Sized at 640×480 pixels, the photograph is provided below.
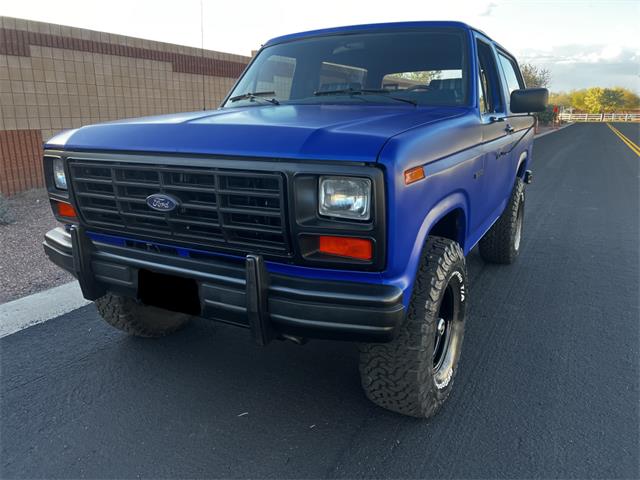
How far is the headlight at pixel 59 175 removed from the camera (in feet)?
8.11

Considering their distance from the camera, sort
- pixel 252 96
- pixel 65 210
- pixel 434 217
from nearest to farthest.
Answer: pixel 434 217
pixel 65 210
pixel 252 96

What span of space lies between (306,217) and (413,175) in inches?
18.2

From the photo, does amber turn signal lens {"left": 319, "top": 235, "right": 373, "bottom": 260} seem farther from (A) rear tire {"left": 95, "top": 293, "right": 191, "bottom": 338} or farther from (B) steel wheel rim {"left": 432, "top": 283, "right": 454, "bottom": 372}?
(A) rear tire {"left": 95, "top": 293, "right": 191, "bottom": 338}

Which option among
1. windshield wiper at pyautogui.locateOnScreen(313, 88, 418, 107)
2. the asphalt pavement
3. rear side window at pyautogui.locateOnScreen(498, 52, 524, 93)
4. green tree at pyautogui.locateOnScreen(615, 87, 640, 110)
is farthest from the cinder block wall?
green tree at pyautogui.locateOnScreen(615, 87, 640, 110)

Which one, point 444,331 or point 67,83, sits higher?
point 67,83

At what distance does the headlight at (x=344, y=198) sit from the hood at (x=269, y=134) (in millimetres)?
92

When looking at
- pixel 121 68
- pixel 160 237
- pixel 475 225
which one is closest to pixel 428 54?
pixel 475 225

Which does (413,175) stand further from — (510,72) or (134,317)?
(510,72)

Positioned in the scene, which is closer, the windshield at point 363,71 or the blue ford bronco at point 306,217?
the blue ford bronco at point 306,217

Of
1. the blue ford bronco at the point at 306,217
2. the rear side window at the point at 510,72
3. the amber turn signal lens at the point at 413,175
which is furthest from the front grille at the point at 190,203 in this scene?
the rear side window at the point at 510,72

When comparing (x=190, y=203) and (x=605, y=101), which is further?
(x=605, y=101)

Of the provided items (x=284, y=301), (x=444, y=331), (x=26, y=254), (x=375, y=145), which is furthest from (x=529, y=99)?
(x=26, y=254)

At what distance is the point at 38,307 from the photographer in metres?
3.52

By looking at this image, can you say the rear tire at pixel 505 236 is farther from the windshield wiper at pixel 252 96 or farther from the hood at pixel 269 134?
the windshield wiper at pixel 252 96
